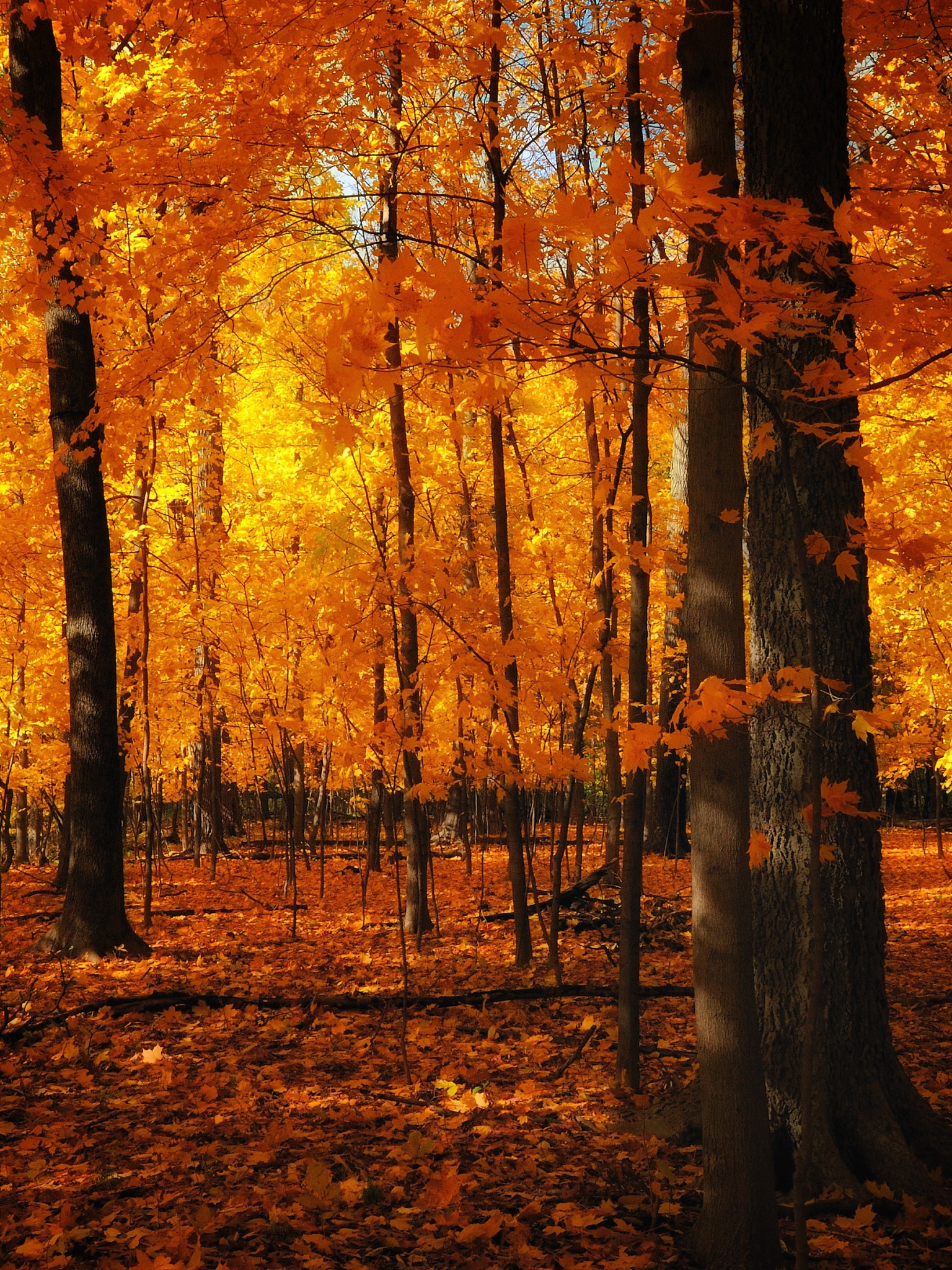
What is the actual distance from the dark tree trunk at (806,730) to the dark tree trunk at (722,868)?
80 cm

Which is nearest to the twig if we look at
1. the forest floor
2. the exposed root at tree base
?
the forest floor

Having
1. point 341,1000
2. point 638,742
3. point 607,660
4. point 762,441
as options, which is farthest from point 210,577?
point 638,742

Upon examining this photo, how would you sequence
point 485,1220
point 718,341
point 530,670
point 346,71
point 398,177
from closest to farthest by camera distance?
point 718,341 < point 485,1220 < point 346,71 < point 530,670 < point 398,177

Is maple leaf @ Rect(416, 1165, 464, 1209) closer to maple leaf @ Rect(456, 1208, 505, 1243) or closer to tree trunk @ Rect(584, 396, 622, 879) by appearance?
maple leaf @ Rect(456, 1208, 505, 1243)

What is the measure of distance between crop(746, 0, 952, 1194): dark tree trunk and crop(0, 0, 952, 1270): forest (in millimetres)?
17

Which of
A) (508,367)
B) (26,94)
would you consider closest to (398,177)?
(26,94)

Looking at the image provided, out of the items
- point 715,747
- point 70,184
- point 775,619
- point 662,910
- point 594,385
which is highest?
point 70,184

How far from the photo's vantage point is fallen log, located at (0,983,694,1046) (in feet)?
16.9

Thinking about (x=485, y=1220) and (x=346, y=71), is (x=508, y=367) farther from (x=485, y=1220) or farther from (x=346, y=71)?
(x=346, y=71)

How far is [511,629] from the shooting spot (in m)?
6.33

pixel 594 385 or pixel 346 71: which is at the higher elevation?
pixel 346 71

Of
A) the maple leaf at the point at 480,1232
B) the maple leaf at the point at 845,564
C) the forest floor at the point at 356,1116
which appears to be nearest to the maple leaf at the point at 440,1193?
the forest floor at the point at 356,1116

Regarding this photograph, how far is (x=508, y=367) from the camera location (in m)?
2.93

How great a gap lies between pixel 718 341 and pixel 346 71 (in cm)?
366
